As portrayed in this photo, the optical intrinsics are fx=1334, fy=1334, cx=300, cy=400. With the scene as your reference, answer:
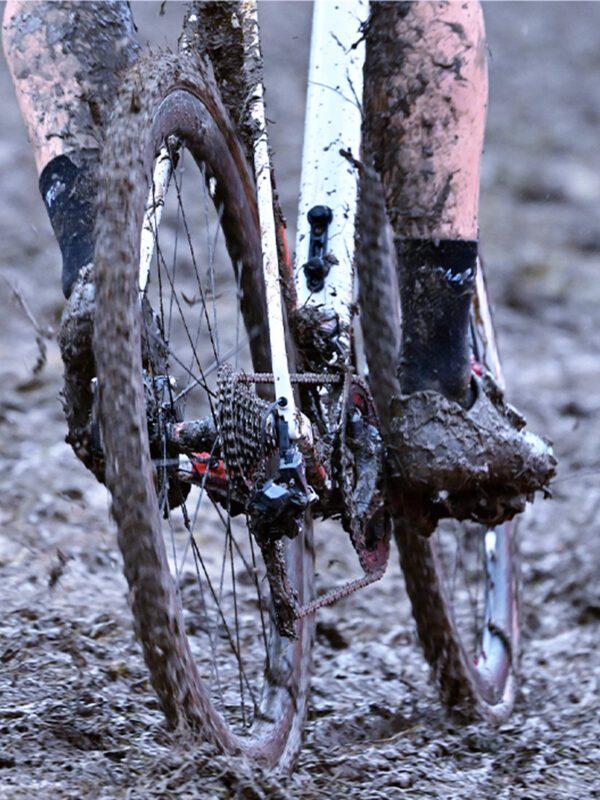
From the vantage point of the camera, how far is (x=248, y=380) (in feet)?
6.62

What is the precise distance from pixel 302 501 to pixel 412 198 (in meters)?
0.74

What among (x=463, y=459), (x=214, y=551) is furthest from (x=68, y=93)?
(x=214, y=551)

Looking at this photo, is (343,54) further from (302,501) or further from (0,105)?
A: (0,105)

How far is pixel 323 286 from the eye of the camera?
93.6 inches

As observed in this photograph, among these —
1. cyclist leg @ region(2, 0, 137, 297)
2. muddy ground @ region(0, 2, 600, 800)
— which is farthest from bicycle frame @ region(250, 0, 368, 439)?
muddy ground @ region(0, 2, 600, 800)

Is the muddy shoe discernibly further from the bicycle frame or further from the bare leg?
the bicycle frame

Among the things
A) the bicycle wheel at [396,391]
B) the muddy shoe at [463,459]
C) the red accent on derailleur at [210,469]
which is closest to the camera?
the red accent on derailleur at [210,469]

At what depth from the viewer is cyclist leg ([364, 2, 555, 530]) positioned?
7.87 feet

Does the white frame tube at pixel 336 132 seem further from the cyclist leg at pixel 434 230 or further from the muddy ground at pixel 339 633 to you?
the muddy ground at pixel 339 633

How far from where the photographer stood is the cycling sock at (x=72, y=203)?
2162 mm

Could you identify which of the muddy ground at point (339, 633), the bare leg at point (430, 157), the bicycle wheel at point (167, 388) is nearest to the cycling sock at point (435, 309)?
the bare leg at point (430, 157)

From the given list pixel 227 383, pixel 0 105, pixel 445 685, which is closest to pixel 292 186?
pixel 0 105

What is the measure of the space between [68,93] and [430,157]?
26.2 inches

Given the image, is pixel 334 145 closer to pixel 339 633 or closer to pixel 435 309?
pixel 435 309
